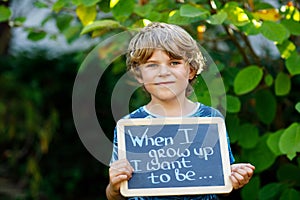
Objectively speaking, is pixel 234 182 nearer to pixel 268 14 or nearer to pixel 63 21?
pixel 268 14

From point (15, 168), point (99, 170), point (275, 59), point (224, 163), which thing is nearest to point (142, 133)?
point (224, 163)

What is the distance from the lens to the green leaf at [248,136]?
3.20 meters

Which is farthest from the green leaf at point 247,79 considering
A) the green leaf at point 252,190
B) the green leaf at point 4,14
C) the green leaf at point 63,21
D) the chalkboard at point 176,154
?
the green leaf at point 4,14

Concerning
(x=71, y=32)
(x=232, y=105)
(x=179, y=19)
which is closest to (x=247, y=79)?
(x=232, y=105)

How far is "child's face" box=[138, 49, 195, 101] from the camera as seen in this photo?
2.04 metres

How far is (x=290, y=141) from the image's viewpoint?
2736 mm

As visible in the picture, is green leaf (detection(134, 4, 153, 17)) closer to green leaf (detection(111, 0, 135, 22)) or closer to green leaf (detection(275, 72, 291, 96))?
green leaf (detection(111, 0, 135, 22))

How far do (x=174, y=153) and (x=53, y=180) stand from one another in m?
2.90

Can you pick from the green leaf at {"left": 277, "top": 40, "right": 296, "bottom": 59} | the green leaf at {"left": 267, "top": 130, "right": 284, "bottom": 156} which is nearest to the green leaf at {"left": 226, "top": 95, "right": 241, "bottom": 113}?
the green leaf at {"left": 267, "top": 130, "right": 284, "bottom": 156}

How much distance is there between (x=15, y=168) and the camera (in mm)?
5102

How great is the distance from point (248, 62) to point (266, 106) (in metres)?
0.28

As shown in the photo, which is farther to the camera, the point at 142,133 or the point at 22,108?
the point at 22,108

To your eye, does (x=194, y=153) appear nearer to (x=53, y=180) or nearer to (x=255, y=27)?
(x=255, y=27)

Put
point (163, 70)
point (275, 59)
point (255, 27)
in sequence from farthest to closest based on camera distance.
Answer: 1. point (275, 59)
2. point (255, 27)
3. point (163, 70)
